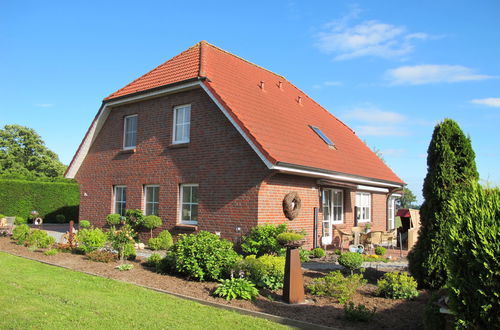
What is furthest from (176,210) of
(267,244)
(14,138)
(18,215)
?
(14,138)

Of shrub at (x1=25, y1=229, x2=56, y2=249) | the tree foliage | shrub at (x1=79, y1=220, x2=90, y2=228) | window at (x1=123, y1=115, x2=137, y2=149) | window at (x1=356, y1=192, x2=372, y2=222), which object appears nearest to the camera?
shrub at (x1=25, y1=229, x2=56, y2=249)

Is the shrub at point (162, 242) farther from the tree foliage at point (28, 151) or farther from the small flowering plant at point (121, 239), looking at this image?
the tree foliage at point (28, 151)

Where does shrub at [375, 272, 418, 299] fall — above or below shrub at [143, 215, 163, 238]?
below

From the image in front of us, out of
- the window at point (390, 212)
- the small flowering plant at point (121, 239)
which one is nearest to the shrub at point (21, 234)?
the small flowering plant at point (121, 239)

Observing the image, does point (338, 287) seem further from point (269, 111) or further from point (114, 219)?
point (114, 219)

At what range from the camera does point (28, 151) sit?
150ft

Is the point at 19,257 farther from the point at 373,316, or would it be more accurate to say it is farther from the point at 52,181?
the point at 52,181

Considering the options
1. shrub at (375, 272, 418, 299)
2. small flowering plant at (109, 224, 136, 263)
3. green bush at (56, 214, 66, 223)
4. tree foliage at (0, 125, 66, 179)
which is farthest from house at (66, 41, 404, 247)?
tree foliage at (0, 125, 66, 179)

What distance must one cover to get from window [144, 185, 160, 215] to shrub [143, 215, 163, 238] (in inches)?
26.2

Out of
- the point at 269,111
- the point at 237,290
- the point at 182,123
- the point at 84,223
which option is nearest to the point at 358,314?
the point at 237,290

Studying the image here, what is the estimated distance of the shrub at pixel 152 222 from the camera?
13.8m

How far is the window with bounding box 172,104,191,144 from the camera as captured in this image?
555 inches

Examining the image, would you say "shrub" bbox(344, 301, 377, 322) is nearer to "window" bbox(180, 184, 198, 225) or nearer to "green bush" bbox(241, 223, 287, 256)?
"green bush" bbox(241, 223, 287, 256)

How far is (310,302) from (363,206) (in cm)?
1161
